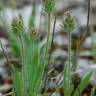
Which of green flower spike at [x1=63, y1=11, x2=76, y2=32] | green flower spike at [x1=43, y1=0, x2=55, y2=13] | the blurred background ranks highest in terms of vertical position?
green flower spike at [x1=43, y1=0, x2=55, y2=13]

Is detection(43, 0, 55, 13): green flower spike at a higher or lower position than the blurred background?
higher

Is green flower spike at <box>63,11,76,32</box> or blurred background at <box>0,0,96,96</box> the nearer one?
green flower spike at <box>63,11,76,32</box>

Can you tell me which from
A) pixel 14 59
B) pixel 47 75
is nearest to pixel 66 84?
pixel 47 75

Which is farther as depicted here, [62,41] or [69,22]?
[62,41]

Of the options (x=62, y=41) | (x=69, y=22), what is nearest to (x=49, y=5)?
(x=69, y=22)

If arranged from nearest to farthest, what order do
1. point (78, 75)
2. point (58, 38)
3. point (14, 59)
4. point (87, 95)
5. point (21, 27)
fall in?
1. point (21, 27)
2. point (87, 95)
3. point (78, 75)
4. point (14, 59)
5. point (58, 38)

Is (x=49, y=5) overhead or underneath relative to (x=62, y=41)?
overhead

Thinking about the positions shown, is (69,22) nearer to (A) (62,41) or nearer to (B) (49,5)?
(B) (49,5)

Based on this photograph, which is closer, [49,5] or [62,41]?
[49,5]

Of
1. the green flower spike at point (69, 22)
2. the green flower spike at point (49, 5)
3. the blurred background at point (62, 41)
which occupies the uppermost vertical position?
the green flower spike at point (49, 5)

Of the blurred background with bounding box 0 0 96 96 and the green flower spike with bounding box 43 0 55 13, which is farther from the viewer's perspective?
the blurred background with bounding box 0 0 96 96

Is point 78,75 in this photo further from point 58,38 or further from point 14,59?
point 58,38
